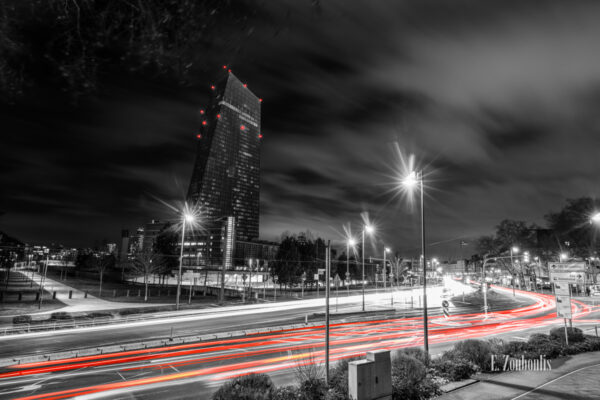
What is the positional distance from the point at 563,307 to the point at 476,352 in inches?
260

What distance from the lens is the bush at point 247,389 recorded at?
772 centimetres

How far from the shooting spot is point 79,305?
3869 cm

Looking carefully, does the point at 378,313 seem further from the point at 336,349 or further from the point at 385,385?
the point at 385,385

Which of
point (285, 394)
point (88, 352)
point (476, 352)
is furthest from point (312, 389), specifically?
point (88, 352)

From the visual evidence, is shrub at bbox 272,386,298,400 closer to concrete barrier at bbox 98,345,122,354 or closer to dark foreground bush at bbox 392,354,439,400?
dark foreground bush at bbox 392,354,439,400

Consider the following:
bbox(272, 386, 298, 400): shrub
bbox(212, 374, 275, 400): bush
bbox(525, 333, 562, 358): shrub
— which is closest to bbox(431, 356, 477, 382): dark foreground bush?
bbox(525, 333, 562, 358): shrub

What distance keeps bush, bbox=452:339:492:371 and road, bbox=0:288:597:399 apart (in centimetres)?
437

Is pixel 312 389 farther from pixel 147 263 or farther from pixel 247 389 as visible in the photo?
pixel 147 263

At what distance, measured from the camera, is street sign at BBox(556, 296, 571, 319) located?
50.3ft

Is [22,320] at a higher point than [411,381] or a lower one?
lower

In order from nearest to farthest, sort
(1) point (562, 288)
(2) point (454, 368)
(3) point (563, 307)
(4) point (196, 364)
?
(2) point (454, 368) → (4) point (196, 364) → (3) point (563, 307) → (1) point (562, 288)

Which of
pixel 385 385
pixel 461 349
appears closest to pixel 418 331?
pixel 461 349

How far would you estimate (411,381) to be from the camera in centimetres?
948

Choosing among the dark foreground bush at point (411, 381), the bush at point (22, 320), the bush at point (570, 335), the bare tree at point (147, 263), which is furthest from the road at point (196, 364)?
the bare tree at point (147, 263)
